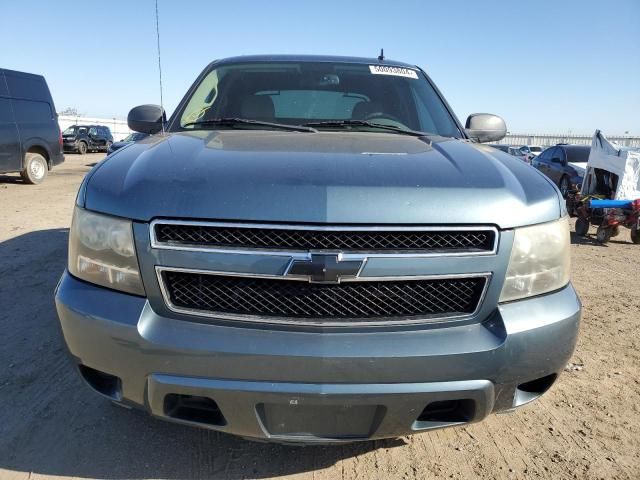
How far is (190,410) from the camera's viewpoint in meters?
1.70

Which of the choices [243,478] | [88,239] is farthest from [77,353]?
[243,478]

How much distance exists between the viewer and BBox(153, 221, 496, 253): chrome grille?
5.20 feet

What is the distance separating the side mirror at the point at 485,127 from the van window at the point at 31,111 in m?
12.1

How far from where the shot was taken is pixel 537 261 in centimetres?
175

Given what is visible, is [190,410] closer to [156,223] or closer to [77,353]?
[77,353]

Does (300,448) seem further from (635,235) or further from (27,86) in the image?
(27,86)

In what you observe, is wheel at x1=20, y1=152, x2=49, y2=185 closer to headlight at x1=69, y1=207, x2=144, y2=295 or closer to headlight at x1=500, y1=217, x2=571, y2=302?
headlight at x1=69, y1=207, x2=144, y2=295

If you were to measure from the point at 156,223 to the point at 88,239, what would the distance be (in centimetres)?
34

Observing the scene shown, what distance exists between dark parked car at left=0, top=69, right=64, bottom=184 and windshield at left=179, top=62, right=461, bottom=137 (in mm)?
10619

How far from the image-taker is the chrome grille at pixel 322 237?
1.58 metres

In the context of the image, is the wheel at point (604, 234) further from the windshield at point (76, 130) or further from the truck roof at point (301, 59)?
the windshield at point (76, 130)

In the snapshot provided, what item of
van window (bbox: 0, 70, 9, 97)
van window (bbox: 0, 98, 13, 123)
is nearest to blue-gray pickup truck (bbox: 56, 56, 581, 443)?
van window (bbox: 0, 98, 13, 123)

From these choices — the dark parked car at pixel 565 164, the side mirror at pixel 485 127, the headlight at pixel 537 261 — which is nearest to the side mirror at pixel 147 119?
the side mirror at pixel 485 127

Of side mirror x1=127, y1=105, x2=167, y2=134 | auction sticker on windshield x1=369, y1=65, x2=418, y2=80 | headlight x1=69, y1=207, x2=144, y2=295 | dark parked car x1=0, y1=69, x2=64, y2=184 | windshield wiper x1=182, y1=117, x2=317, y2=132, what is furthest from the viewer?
dark parked car x1=0, y1=69, x2=64, y2=184
